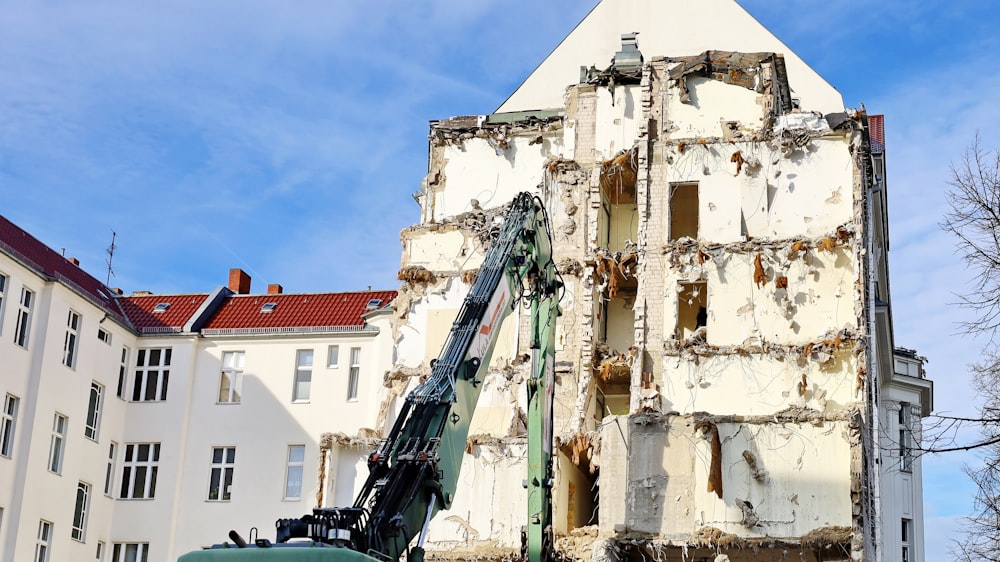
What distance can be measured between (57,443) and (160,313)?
6632mm

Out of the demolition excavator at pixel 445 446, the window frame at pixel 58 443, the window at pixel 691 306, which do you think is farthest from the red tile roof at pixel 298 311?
the demolition excavator at pixel 445 446

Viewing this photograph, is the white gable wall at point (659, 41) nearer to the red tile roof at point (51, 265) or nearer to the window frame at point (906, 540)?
the window frame at point (906, 540)

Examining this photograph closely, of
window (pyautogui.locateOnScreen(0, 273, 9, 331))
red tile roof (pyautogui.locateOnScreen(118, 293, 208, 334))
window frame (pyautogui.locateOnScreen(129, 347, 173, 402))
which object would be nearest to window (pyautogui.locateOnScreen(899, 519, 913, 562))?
window frame (pyautogui.locateOnScreen(129, 347, 173, 402))

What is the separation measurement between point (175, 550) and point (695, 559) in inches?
658

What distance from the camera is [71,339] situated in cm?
3925

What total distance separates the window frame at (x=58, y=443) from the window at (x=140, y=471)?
292 centimetres

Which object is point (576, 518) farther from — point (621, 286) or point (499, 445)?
point (621, 286)

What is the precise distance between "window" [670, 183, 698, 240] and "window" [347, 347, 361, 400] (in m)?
10.3

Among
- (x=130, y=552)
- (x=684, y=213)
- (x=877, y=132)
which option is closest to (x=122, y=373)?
(x=130, y=552)

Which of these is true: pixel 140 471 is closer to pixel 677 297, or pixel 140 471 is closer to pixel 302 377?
pixel 302 377

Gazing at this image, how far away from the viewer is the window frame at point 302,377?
132 ft

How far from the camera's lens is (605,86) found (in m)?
37.1

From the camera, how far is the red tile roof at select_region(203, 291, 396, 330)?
41.7 meters

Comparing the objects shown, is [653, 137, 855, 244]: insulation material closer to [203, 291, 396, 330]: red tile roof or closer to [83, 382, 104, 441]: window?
[203, 291, 396, 330]: red tile roof
